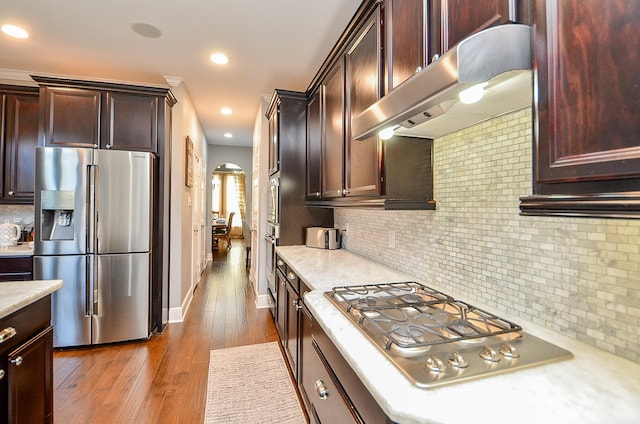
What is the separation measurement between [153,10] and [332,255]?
7.56 feet

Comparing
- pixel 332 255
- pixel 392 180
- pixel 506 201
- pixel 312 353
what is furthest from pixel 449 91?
pixel 332 255

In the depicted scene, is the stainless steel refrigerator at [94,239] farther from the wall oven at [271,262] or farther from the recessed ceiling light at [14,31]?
the wall oven at [271,262]

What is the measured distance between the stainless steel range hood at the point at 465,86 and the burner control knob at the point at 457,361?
0.73 m

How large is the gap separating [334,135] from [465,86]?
155 centimetres

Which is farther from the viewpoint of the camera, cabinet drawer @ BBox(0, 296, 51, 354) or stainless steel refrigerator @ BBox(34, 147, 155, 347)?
stainless steel refrigerator @ BBox(34, 147, 155, 347)

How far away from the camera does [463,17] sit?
3.18 feet

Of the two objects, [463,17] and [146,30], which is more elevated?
[146,30]

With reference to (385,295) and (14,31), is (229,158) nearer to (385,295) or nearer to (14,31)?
Answer: (14,31)

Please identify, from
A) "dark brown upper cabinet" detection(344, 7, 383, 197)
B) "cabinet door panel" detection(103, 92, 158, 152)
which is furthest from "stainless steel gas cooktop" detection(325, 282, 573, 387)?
"cabinet door panel" detection(103, 92, 158, 152)

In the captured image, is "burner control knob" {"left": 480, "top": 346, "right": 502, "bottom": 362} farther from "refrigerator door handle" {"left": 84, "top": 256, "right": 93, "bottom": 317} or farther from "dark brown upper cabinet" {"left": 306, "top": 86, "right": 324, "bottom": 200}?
"refrigerator door handle" {"left": 84, "top": 256, "right": 93, "bottom": 317}

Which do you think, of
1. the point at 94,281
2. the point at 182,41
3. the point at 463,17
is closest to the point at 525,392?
the point at 463,17

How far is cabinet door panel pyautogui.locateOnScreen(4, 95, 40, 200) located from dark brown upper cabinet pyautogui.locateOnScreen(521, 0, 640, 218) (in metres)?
4.19

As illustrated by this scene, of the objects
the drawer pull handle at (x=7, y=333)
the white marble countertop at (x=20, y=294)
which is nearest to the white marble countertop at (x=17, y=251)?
the white marble countertop at (x=20, y=294)

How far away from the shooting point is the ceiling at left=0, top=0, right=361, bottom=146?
7.02 ft
